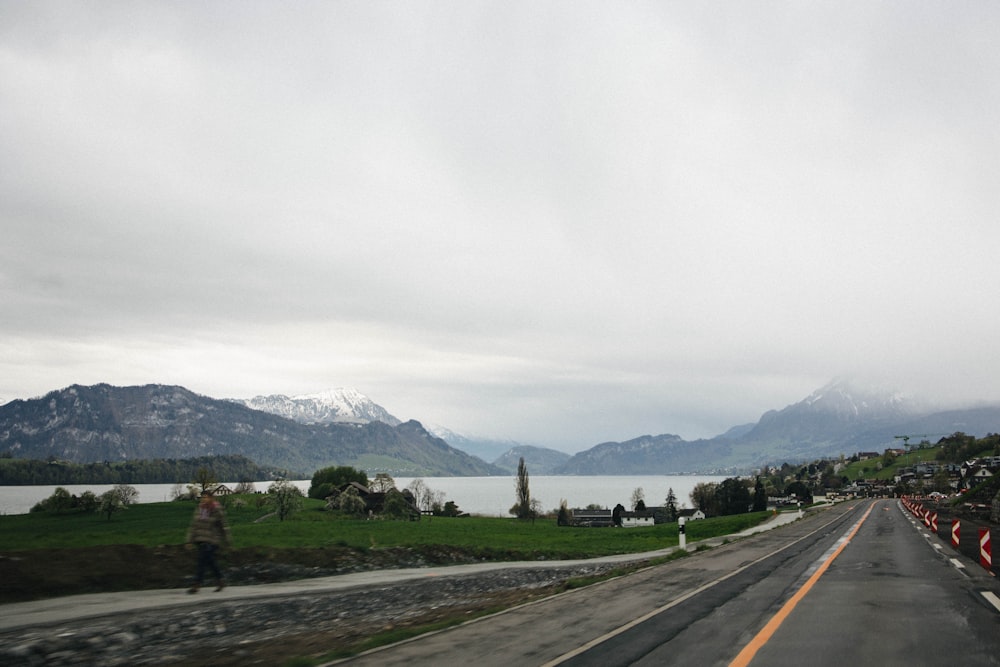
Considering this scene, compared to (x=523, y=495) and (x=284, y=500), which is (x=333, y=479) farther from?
(x=284, y=500)

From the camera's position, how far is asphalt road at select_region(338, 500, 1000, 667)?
903 centimetres

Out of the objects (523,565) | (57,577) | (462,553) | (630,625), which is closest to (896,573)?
(630,625)

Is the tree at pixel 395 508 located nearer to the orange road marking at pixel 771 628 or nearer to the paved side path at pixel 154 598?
the paved side path at pixel 154 598

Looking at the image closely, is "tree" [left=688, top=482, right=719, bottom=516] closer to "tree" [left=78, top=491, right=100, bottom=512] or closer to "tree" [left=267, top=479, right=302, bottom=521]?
"tree" [left=267, top=479, right=302, bottom=521]

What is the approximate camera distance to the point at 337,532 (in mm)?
39344

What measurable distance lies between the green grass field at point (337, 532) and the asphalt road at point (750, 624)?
1342cm

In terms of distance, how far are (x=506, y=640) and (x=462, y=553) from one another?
1786cm

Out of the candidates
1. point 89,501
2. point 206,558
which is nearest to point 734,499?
point 89,501

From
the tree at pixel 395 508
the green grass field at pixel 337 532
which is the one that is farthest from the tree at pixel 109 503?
the tree at pixel 395 508

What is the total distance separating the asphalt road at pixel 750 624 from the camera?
9.03 metres

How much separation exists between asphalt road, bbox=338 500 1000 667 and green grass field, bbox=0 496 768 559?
44.0 feet

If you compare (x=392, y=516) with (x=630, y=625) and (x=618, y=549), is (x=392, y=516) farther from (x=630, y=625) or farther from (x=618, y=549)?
(x=630, y=625)

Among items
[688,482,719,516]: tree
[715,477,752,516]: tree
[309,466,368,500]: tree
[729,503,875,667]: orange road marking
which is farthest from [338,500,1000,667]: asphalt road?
[688,482,719,516]: tree

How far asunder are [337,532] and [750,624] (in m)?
32.7
